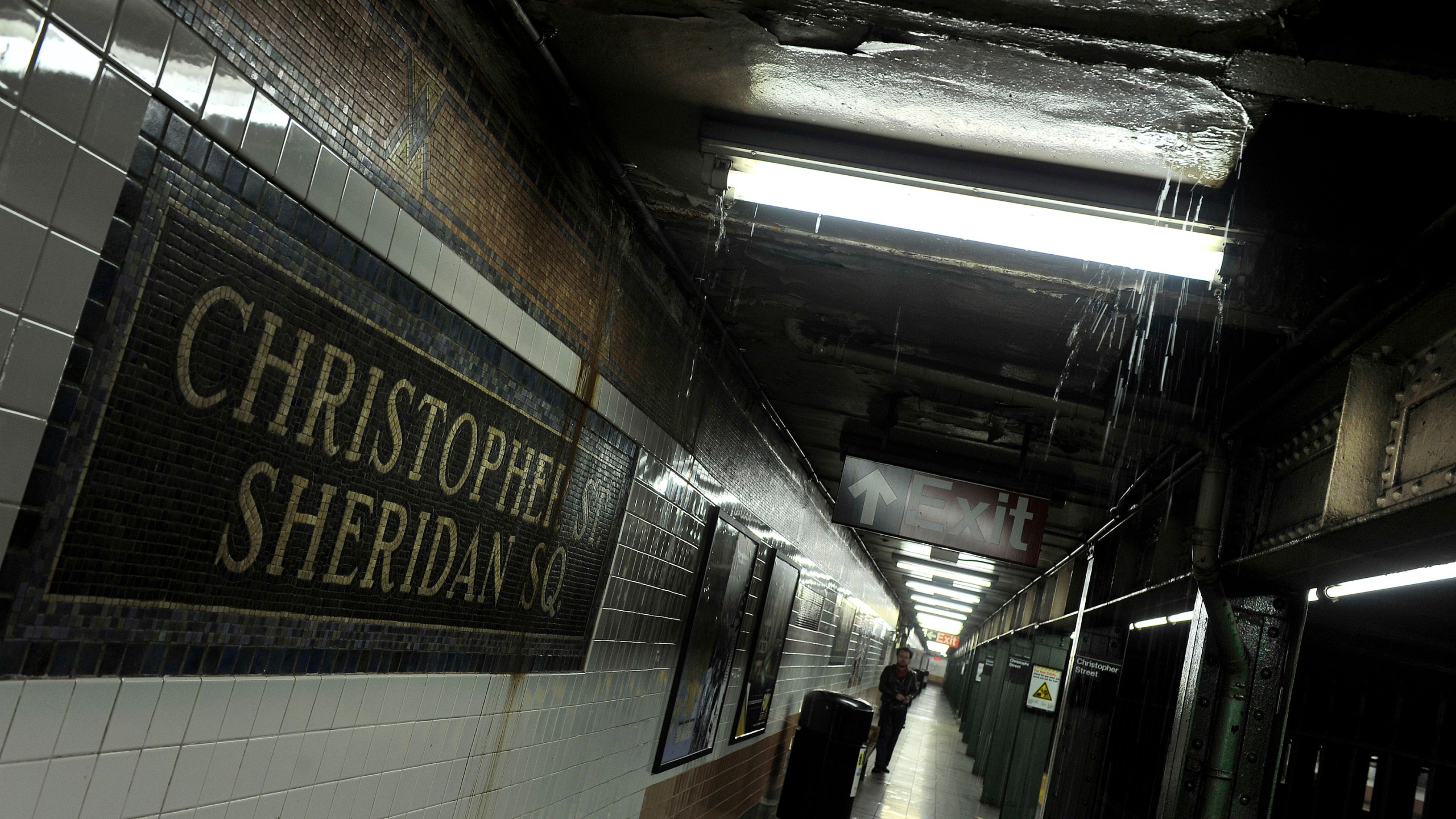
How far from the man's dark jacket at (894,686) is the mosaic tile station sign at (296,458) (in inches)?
465

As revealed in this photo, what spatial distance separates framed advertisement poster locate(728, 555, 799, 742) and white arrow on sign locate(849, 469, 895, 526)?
2.36m

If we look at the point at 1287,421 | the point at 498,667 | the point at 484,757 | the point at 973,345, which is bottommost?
the point at 484,757

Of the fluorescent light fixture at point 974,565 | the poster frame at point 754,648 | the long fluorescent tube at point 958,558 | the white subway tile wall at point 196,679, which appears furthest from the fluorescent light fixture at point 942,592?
the white subway tile wall at point 196,679

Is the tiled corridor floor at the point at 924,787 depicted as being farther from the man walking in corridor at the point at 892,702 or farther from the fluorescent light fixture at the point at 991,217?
the fluorescent light fixture at the point at 991,217

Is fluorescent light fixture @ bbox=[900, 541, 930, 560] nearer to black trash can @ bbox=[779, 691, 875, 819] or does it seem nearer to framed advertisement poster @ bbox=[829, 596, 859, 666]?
framed advertisement poster @ bbox=[829, 596, 859, 666]

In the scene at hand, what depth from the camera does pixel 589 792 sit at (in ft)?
18.1

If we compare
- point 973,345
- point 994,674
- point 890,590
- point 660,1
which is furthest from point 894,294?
point 890,590

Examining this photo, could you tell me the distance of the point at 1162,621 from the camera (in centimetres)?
609

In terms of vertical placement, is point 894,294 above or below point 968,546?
above

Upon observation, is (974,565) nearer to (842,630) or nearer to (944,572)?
(842,630)

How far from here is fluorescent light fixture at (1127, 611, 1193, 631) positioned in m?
5.30

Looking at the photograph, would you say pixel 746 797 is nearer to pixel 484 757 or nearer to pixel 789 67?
pixel 484 757

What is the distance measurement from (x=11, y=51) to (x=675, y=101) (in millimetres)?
2306

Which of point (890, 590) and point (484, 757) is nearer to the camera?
point (484, 757)
